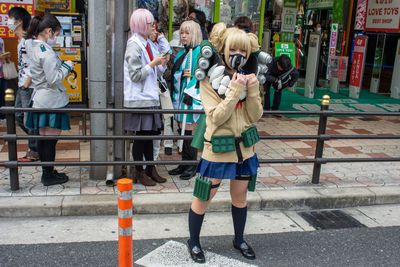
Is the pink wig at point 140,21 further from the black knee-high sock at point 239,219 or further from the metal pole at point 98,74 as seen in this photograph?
the black knee-high sock at point 239,219

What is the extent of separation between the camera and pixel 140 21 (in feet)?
15.0

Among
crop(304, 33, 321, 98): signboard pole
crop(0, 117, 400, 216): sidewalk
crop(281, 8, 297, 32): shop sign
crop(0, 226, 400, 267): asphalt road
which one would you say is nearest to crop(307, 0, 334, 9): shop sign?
crop(281, 8, 297, 32): shop sign

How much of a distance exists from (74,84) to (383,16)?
359 inches

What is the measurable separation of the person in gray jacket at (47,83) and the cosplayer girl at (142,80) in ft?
2.54

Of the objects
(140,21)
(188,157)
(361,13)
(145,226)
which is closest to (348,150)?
(188,157)

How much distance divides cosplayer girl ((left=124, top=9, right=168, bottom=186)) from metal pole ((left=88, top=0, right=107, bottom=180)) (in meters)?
A: 0.28

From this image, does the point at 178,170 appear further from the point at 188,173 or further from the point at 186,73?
the point at 186,73

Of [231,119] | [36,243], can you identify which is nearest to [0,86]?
[36,243]

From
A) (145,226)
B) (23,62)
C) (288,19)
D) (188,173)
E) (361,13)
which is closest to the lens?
(145,226)

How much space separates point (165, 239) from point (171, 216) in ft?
1.77

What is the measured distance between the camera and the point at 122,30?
4.80 m

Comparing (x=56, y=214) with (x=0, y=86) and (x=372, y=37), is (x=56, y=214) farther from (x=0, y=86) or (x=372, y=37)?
(x=372, y=37)

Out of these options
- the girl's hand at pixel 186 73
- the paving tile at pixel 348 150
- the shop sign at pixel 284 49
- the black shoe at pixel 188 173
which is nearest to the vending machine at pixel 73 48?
the girl's hand at pixel 186 73

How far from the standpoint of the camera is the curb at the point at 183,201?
4.36 m
